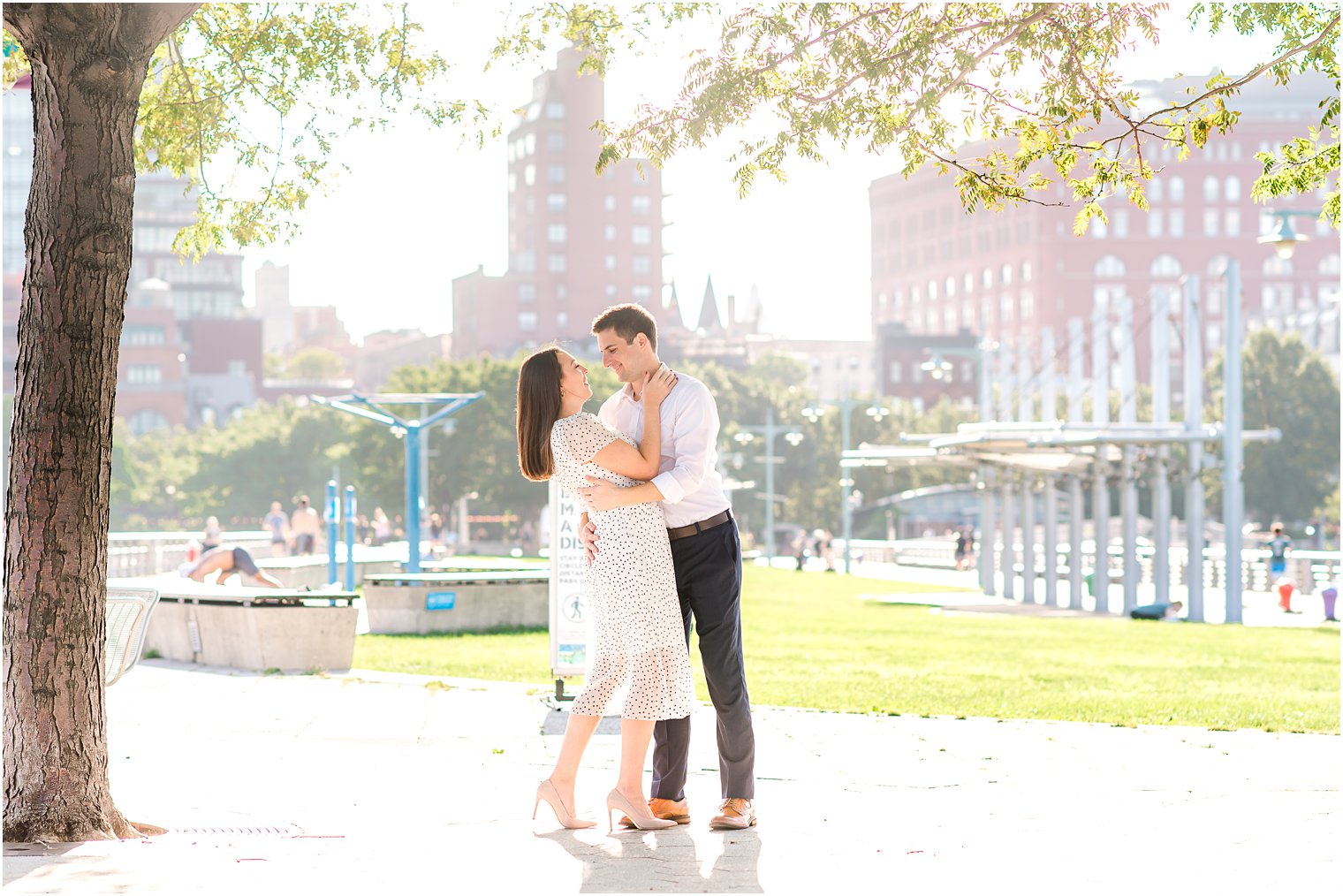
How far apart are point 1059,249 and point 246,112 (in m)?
138

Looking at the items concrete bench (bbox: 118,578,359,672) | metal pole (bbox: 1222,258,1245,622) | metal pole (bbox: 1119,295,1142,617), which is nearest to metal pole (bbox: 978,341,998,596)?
metal pole (bbox: 1119,295,1142,617)

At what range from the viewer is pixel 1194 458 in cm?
2827

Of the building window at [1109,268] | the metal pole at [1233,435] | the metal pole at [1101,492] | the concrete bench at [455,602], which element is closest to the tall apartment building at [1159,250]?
the building window at [1109,268]

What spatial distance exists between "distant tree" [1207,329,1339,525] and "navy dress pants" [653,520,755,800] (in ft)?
217

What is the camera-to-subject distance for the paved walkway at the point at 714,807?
15.8ft

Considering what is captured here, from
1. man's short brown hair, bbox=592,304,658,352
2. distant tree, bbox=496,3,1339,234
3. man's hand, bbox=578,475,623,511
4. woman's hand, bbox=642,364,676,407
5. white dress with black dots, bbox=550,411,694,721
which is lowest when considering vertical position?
white dress with black dots, bbox=550,411,694,721

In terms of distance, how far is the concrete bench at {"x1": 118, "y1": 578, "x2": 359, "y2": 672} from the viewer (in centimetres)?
1249

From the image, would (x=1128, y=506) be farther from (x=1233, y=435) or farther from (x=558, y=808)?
(x=558, y=808)

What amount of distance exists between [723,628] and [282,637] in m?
7.53

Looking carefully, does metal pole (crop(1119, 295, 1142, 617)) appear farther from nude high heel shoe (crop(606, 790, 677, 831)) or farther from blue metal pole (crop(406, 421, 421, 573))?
nude high heel shoe (crop(606, 790, 677, 831))

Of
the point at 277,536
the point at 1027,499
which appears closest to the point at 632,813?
the point at 1027,499

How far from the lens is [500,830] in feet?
18.5

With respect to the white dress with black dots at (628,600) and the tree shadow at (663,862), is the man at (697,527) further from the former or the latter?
the tree shadow at (663,862)

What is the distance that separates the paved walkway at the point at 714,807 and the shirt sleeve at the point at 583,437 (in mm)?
1287
